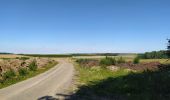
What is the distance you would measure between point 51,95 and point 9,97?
8.62 feet

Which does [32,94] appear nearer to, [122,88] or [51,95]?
[51,95]

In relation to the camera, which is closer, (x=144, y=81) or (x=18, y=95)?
(x=18, y=95)

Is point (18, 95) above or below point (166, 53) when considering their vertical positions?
below

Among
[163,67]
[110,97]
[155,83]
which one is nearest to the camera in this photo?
[110,97]

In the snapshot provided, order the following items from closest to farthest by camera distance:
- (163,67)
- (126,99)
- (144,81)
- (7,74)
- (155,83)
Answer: (126,99) → (155,83) → (144,81) → (163,67) → (7,74)

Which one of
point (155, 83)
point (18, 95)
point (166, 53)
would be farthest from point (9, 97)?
point (166, 53)

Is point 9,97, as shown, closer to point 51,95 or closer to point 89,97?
point 51,95

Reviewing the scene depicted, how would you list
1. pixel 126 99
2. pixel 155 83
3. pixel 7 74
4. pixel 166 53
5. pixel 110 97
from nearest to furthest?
pixel 126 99 < pixel 110 97 < pixel 155 83 < pixel 166 53 < pixel 7 74

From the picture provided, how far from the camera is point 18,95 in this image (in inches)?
810

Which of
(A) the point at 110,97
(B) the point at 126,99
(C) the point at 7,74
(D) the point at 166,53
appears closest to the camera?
(B) the point at 126,99

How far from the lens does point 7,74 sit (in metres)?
38.5

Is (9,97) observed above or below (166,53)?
below

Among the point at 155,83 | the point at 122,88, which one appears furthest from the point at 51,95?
the point at 155,83

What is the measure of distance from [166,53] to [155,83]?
4.61 metres
